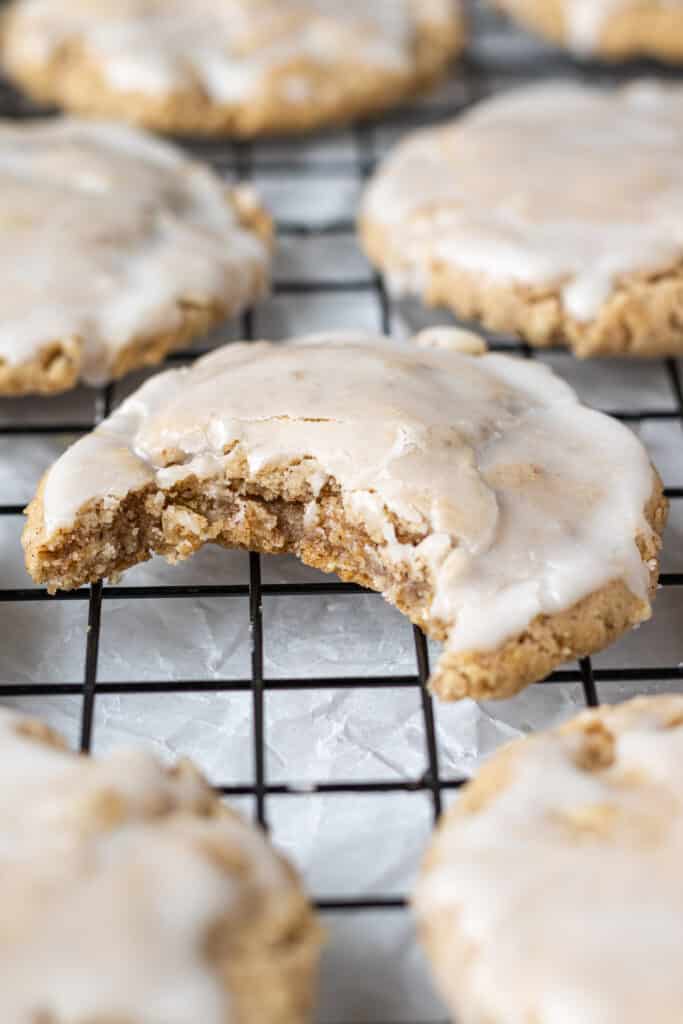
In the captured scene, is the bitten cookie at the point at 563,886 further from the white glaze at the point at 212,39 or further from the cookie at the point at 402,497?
the white glaze at the point at 212,39

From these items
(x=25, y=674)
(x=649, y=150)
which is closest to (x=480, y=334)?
(x=649, y=150)

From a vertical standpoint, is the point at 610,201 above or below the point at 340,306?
above

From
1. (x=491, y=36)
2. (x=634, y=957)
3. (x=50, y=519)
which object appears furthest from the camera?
(x=491, y=36)

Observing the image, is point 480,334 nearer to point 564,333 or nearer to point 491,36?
point 564,333

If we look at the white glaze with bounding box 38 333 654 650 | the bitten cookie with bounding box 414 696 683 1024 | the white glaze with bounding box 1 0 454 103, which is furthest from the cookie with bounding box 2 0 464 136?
the bitten cookie with bounding box 414 696 683 1024

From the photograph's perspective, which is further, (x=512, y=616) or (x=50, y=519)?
(x=50, y=519)

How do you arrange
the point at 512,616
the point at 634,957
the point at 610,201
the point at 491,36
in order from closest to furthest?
the point at 634,957 → the point at 512,616 → the point at 610,201 → the point at 491,36

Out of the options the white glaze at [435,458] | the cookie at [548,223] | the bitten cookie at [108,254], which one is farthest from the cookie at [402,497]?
the cookie at [548,223]
